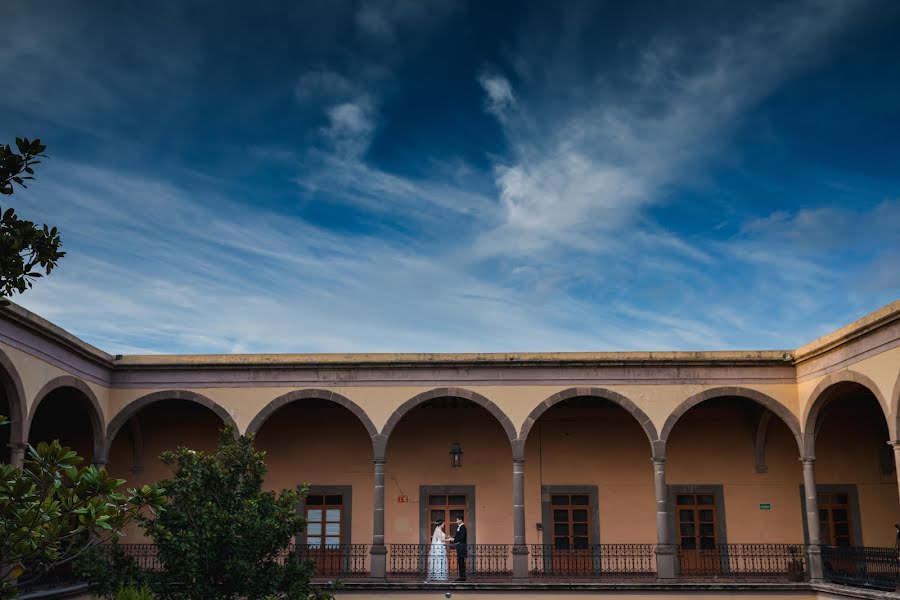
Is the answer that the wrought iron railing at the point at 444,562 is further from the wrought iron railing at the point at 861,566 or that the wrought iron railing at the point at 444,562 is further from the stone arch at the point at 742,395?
the wrought iron railing at the point at 861,566

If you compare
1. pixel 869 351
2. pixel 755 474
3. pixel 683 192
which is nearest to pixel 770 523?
pixel 755 474

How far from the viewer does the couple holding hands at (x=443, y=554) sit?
14.6m

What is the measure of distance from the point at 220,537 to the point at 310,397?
18.3 feet

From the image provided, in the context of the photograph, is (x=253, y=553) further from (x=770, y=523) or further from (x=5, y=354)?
(x=770, y=523)

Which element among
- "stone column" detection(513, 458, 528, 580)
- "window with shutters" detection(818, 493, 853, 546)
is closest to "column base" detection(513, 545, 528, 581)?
"stone column" detection(513, 458, 528, 580)

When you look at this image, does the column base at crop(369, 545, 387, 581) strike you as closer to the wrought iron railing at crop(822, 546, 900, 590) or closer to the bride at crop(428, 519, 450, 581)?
the bride at crop(428, 519, 450, 581)

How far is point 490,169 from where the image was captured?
14.2 metres

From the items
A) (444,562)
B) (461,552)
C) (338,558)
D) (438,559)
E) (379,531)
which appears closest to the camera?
(461,552)

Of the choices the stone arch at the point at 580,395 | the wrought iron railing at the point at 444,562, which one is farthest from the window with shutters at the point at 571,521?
the stone arch at the point at 580,395

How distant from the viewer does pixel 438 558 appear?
49.2ft

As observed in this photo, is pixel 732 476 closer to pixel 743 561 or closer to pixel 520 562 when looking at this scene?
pixel 743 561

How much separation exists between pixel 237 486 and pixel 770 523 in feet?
35.4

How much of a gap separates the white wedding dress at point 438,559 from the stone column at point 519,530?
48.6 inches

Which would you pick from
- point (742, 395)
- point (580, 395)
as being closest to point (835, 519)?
point (742, 395)
